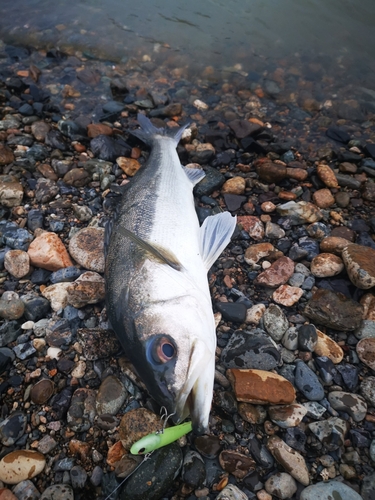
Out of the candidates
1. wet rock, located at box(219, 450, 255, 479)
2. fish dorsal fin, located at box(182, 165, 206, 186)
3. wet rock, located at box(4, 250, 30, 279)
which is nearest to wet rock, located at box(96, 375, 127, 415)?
wet rock, located at box(219, 450, 255, 479)

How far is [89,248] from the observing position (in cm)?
385

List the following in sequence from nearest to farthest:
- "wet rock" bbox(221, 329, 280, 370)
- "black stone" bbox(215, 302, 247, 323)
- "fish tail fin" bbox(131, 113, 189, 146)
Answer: "wet rock" bbox(221, 329, 280, 370) → "black stone" bbox(215, 302, 247, 323) → "fish tail fin" bbox(131, 113, 189, 146)

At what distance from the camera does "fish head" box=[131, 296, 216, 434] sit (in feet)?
7.69

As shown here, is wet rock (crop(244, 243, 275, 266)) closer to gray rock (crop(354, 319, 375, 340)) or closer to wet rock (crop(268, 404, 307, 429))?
Result: gray rock (crop(354, 319, 375, 340))

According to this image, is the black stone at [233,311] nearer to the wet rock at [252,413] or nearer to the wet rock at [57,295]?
the wet rock at [252,413]

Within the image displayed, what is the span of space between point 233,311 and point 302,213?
68.1 inches

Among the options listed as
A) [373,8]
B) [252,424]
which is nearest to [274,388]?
[252,424]

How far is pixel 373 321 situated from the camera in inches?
128

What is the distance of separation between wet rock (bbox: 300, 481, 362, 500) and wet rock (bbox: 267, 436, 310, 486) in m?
0.07

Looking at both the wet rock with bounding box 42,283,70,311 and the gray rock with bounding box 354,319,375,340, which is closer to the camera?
the gray rock with bounding box 354,319,375,340

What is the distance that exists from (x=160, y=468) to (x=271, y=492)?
33.4 inches

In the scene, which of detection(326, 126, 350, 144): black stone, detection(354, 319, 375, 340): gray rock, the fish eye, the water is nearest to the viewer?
the fish eye

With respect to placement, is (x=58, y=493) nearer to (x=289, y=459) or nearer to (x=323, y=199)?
(x=289, y=459)

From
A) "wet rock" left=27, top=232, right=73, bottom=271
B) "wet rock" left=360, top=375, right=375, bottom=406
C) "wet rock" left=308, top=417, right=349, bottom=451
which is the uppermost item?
"wet rock" left=360, top=375, right=375, bottom=406
